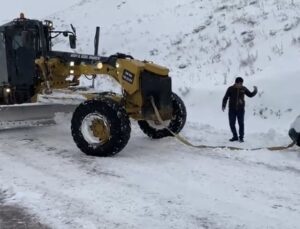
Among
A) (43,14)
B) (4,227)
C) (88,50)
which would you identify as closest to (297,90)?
(4,227)

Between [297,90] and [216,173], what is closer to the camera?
[216,173]

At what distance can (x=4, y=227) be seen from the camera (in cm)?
580

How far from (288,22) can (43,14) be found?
23.5 metres

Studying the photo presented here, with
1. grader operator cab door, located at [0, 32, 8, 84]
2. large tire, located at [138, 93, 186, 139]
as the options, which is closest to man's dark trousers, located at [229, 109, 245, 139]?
large tire, located at [138, 93, 186, 139]

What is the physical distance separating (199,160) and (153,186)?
1.62m

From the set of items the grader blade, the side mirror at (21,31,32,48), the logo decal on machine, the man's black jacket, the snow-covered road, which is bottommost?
the snow-covered road

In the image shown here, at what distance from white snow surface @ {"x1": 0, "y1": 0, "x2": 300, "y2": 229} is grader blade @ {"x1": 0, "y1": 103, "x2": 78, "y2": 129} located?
243 millimetres

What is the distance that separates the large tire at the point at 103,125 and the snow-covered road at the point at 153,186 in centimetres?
22

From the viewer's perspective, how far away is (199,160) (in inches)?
343

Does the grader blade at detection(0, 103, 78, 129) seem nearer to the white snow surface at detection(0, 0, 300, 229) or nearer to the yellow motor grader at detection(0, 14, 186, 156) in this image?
the yellow motor grader at detection(0, 14, 186, 156)

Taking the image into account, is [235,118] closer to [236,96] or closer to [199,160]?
[236,96]

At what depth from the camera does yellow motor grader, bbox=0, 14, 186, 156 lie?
8977 millimetres

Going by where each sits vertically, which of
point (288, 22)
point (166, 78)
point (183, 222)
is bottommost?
point (183, 222)

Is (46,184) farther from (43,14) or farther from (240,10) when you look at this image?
(43,14)
